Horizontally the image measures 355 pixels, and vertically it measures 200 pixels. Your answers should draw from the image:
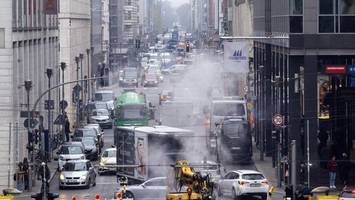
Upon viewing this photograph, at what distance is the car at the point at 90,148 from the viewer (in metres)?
66.1

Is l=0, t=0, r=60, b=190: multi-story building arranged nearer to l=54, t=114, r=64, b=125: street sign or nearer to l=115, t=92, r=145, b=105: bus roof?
l=54, t=114, r=64, b=125: street sign

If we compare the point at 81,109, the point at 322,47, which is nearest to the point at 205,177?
the point at 322,47

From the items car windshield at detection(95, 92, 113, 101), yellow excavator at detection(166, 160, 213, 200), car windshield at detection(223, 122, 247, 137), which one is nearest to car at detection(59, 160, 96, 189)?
car windshield at detection(223, 122, 247, 137)

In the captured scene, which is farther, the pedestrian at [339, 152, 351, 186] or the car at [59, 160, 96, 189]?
the car at [59, 160, 96, 189]

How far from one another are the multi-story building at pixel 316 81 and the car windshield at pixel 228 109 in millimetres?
11489

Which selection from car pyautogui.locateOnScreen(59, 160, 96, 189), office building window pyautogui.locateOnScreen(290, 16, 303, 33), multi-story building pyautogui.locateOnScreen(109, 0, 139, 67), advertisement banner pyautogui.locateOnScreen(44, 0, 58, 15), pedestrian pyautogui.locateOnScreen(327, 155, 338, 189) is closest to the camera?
pedestrian pyautogui.locateOnScreen(327, 155, 338, 189)

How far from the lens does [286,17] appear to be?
5341 centimetres

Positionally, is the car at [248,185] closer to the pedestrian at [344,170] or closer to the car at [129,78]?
the pedestrian at [344,170]

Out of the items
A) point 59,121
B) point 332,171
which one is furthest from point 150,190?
point 59,121

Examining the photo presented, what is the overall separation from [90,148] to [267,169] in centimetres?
1122

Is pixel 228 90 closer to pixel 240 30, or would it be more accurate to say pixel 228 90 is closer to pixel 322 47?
pixel 240 30

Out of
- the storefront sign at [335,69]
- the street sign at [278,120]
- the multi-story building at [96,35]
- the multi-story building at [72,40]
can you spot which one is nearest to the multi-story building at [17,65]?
the street sign at [278,120]

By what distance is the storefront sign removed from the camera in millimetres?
52062

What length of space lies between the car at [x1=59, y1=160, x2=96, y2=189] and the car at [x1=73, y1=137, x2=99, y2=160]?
9.98 meters
